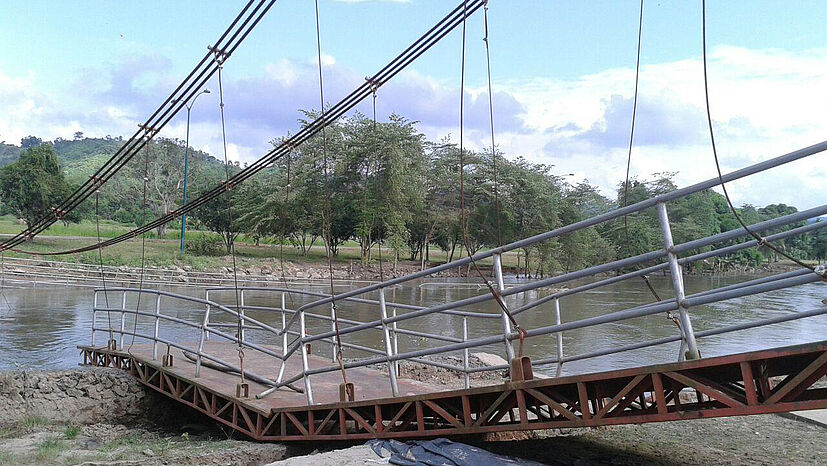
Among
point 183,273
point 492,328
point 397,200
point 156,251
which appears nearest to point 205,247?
point 156,251

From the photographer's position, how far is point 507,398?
5.67 metres

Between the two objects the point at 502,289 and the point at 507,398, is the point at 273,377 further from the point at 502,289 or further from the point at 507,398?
the point at 502,289

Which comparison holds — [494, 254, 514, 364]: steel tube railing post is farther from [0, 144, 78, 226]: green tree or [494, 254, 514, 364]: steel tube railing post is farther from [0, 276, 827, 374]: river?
[0, 144, 78, 226]: green tree

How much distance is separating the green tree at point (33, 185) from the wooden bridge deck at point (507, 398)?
38.5m

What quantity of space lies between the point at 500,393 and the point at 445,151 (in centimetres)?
4752

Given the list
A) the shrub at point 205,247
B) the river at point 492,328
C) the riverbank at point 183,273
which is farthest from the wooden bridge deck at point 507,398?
the shrub at point 205,247

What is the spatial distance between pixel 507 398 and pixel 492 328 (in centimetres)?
1623

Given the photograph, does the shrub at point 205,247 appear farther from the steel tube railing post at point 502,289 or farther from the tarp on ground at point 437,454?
the steel tube railing post at point 502,289

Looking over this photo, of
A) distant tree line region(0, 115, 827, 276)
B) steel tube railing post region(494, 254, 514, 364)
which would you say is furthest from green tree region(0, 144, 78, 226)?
steel tube railing post region(494, 254, 514, 364)

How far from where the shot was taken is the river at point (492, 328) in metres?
14.9

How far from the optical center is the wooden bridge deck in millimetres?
4293

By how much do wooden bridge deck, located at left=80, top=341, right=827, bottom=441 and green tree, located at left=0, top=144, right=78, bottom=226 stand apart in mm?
38468

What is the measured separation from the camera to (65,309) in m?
22.9

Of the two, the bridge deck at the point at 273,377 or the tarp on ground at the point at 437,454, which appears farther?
the bridge deck at the point at 273,377
